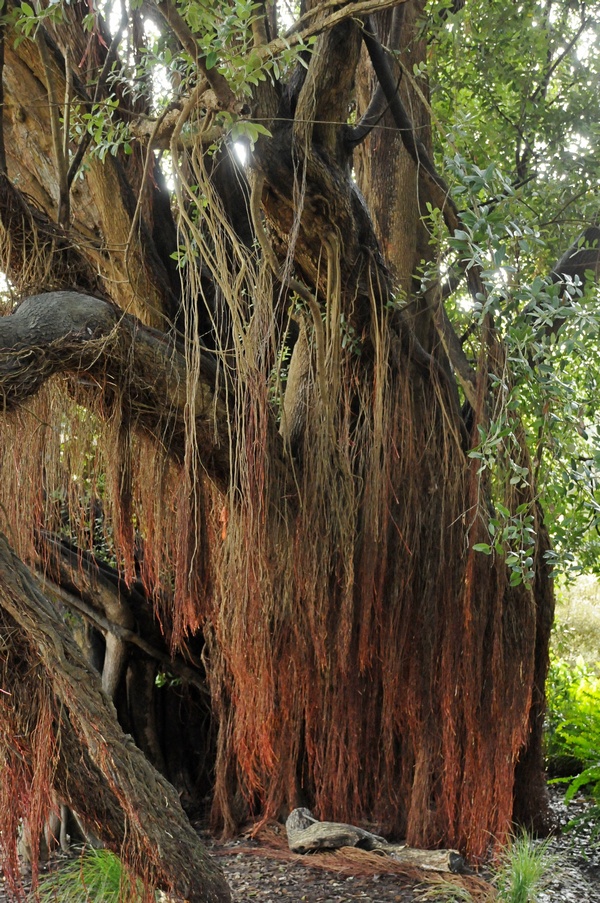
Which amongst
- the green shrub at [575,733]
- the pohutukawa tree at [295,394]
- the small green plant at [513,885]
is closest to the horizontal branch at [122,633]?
the pohutukawa tree at [295,394]

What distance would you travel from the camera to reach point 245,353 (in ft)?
8.76

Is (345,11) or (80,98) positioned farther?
(80,98)

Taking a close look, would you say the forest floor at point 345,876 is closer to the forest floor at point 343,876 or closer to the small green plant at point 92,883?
the forest floor at point 343,876

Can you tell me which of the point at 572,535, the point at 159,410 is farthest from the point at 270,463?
the point at 572,535

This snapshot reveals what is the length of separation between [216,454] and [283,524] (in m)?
0.35

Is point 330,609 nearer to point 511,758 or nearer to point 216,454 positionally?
point 216,454

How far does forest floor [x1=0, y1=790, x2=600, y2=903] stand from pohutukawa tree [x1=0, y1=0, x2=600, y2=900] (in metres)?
0.17

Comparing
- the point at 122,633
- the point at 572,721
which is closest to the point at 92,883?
the point at 122,633

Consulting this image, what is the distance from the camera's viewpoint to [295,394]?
11.2 feet

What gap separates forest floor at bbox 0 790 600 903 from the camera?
3373 mm

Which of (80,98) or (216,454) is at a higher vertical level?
(80,98)

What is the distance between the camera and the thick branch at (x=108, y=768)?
2.35 m

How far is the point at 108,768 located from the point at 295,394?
156 cm

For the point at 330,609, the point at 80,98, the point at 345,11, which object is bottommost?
the point at 330,609
